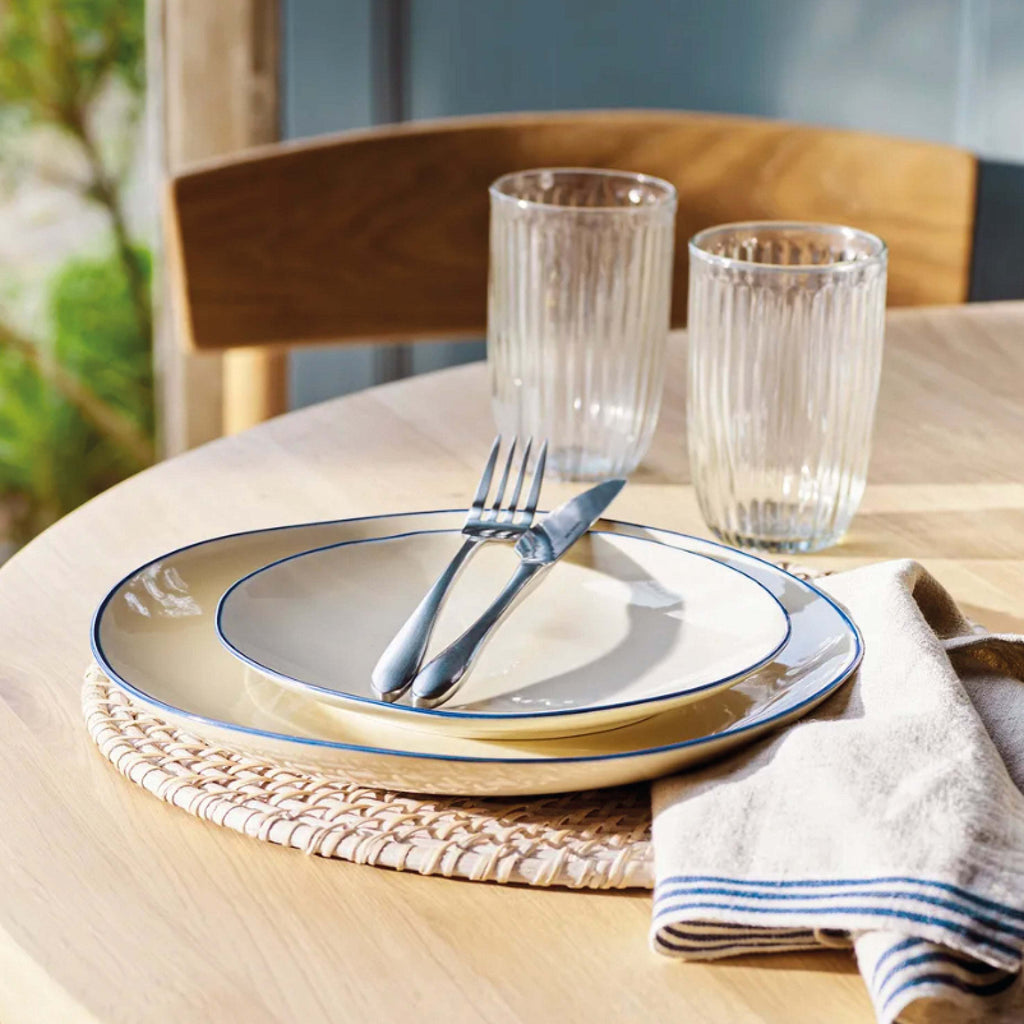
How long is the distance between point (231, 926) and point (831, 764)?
19cm

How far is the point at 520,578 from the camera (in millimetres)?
611

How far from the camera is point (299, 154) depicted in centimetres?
135

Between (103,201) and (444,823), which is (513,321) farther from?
(103,201)

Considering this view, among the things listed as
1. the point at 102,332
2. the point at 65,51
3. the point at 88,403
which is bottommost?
the point at 88,403

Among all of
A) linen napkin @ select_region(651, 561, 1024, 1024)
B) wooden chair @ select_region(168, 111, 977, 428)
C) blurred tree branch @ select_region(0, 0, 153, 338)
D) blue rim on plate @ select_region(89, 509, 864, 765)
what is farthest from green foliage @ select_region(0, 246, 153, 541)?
linen napkin @ select_region(651, 561, 1024, 1024)

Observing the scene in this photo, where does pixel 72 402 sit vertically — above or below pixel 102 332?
below

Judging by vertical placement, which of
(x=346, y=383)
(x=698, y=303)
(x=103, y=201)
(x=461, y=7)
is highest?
(x=461, y=7)

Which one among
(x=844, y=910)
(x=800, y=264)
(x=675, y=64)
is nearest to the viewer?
(x=844, y=910)

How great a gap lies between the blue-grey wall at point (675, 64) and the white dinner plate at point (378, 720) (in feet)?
4.16

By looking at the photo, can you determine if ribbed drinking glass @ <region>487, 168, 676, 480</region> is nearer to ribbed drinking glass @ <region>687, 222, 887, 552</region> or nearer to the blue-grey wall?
ribbed drinking glass @ <region>687, 222, 887, 552</region>

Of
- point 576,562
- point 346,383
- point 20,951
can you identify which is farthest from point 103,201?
point 20,951

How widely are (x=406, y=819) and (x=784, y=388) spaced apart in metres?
0.33

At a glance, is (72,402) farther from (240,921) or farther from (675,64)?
(240,921)

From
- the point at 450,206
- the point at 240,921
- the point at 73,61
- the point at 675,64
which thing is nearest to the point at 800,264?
the point at 240,921
